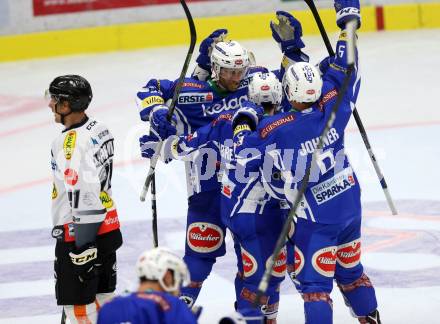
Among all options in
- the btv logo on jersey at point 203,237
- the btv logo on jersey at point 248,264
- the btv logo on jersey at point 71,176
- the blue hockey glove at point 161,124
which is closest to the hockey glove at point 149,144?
the blue hockey glove at point 161,124

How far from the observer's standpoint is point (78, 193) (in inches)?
214

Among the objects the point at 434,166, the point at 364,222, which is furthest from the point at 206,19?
the point at 364,222

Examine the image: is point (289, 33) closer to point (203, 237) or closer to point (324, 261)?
point (203, 237)

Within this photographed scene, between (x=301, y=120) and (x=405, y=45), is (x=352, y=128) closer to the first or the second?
(x=405, y=45)

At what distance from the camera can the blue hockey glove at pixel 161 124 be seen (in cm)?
622

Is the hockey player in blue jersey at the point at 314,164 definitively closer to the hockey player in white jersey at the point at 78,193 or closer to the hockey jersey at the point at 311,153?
the hockey jersey at the point at 311,153

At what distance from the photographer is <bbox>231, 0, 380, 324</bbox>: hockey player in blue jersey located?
221 inches

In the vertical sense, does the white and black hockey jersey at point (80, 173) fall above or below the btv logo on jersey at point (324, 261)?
above

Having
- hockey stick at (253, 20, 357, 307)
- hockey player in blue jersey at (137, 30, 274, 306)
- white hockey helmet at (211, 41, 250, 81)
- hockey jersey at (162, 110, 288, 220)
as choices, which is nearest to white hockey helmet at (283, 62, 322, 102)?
hockey stick at (253, 20, 357, 307)

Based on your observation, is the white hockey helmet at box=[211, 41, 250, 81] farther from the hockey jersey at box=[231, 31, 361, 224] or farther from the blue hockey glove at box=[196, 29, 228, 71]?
the hockey jersey at box=[231, 31, 361, 224]

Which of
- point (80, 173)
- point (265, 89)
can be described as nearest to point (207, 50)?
point (265, 89)

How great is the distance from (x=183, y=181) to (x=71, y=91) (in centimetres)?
391

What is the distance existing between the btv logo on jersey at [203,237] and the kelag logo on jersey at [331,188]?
928 mm

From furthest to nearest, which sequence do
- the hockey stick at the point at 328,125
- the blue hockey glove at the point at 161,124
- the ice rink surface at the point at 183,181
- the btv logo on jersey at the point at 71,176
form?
the ice rink surface at the point at 183,181
the blue hockey glove at the point at 161,124
the btv logo on jersey at the point at 71,176
the hockey stick at the point at 328,125
